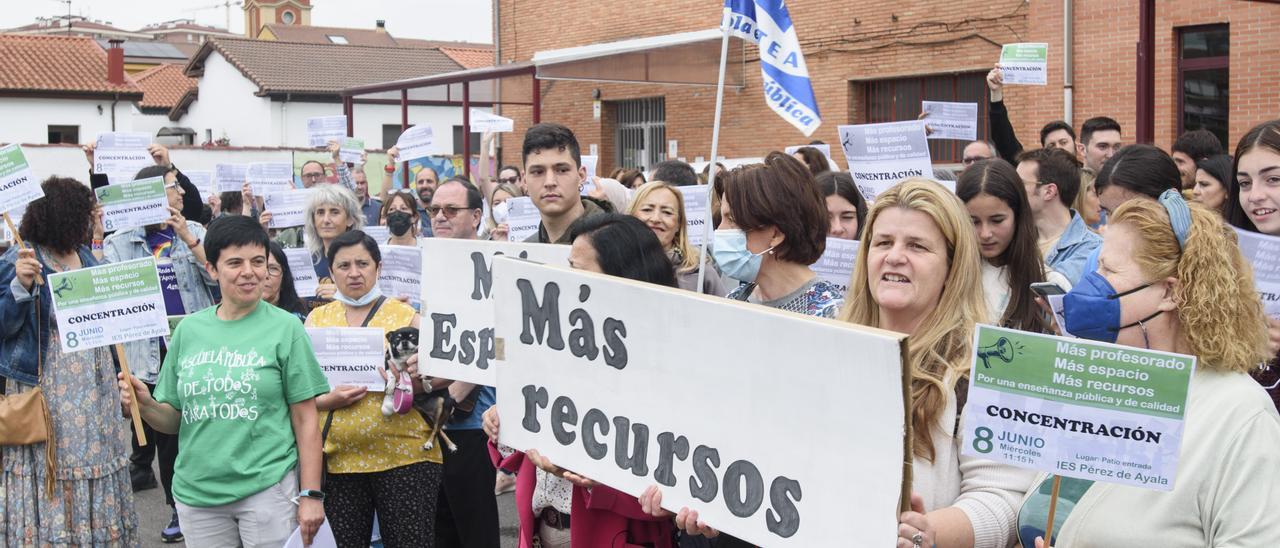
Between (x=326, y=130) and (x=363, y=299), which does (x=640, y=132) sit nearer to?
(x=326, y=130)

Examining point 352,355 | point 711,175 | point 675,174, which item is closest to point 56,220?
point 352,355

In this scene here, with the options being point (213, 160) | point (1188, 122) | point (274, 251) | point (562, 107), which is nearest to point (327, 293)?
point (274, 251)

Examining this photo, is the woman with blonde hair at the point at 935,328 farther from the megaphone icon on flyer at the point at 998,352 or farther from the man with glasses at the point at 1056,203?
the man with glasses at the point at 1056,203

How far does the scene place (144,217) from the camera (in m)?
7.64

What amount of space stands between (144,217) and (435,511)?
3.28 m

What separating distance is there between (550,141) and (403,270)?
1416mm

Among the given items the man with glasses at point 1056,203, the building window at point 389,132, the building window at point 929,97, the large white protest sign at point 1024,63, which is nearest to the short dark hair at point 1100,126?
the large white protest sign at point 1024,63

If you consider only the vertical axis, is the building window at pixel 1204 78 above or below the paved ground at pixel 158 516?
above

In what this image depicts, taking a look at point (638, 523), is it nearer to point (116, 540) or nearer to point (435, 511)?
point (435, 511)

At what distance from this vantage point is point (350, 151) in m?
13.8

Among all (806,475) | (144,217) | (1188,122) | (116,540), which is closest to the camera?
(806,475)

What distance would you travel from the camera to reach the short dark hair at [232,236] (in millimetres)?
5098

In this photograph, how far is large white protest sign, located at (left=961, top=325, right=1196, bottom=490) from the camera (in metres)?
2.38

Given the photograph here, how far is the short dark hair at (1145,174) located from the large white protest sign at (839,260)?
3.68 feet
